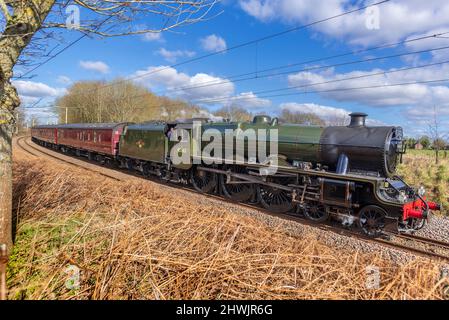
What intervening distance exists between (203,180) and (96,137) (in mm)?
12146

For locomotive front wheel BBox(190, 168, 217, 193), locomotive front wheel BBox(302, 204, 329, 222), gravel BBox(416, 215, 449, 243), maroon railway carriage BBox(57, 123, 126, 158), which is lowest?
gravel BBox(416, 215, 449, 243)

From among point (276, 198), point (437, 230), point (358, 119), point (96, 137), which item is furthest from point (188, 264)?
point (96, 137)

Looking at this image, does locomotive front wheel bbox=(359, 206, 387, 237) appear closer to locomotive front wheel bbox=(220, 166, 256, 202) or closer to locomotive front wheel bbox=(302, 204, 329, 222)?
locomotive front wheel bbox=(302, 204, 329, 222)

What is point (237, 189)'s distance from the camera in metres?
10.5

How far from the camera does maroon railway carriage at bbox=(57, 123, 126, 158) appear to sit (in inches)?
714

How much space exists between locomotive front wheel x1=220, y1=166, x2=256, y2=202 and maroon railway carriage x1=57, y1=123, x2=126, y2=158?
10.2 metres

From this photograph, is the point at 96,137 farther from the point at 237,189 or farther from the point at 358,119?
the point at 358,119

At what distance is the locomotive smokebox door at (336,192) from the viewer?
22.6ft

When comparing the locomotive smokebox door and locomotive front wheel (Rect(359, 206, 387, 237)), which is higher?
the locomotive smokebox door

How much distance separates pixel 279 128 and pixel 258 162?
1.31 meters

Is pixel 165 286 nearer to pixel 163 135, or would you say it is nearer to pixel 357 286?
pixel 357 286

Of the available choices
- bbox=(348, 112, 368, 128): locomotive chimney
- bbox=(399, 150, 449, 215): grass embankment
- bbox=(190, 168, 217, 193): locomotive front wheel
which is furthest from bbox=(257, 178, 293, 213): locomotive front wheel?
bbox=(399, 150, 449, 215): grass embankment
